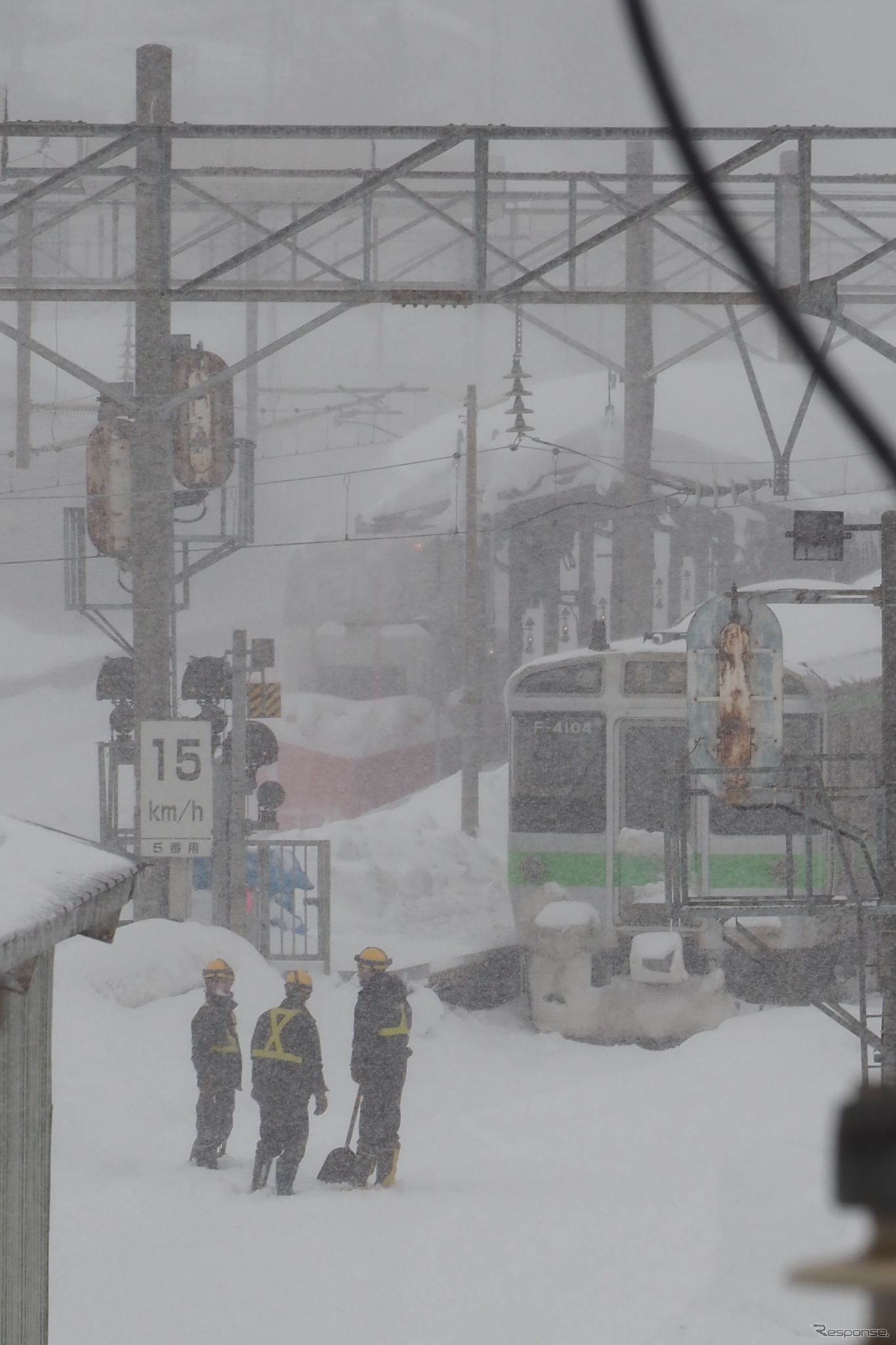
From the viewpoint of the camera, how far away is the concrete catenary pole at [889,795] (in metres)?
8.14

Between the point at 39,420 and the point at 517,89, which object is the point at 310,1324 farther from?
the point at 517,89

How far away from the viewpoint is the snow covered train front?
14.8m

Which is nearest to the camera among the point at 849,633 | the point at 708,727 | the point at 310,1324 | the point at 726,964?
the point at 310,1324

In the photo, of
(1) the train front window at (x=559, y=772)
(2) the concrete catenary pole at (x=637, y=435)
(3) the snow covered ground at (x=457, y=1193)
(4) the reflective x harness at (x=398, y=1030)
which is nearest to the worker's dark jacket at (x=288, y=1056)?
(4) the reflective x harness at (x=398, y=1030)

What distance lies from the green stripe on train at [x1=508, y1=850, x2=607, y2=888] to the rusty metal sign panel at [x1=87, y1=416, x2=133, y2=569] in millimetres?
4579

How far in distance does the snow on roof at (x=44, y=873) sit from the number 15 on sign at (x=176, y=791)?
706 centimetres

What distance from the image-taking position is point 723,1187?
776cm

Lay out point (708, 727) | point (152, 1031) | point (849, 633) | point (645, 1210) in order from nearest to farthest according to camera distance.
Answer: point (645, 1210), point (708, 727), point (152, 1031), point (849, 633)

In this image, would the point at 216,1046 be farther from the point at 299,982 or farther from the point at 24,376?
the point at 24,376

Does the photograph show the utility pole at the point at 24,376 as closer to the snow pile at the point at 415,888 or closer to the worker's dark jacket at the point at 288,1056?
the snow pile at the point at 415,888

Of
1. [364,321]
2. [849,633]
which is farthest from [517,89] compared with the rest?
[849,633]

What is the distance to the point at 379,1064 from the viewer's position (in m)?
9.93

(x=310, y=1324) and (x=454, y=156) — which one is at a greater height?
(x=454, y=156)

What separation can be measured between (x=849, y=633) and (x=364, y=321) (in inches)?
1966
